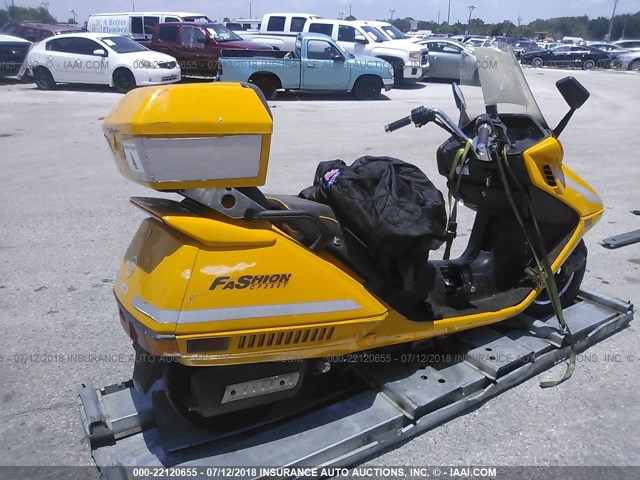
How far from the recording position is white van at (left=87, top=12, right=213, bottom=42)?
1956 cm

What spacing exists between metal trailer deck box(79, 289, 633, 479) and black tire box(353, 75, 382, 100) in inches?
484

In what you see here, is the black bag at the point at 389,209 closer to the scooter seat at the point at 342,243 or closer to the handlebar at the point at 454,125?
the scooter seat at the point at 342,243

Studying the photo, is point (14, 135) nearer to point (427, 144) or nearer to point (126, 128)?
point (427, 144)

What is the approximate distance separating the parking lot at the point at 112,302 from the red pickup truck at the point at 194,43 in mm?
7134

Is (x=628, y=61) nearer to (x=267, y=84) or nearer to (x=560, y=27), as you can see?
(x=267, y=84)

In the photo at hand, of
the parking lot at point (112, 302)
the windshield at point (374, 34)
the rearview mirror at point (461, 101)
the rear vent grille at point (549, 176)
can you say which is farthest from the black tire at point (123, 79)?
the rear vent grille at point (549, 176)

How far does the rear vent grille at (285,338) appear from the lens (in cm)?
212

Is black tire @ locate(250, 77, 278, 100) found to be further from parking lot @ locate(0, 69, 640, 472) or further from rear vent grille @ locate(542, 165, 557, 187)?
rear vent grille @ locate(542, 165, 557, 187)

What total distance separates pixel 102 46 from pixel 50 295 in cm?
1305

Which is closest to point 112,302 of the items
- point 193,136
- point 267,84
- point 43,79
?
point 193,136

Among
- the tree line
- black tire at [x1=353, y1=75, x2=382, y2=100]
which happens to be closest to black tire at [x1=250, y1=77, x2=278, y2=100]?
black tire at [x1=353, y1=75, x2=382, y2=100]

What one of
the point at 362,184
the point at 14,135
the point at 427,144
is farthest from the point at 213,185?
the point at 14,135

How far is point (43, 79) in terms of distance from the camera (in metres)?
15.8

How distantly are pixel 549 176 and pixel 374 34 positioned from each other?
680 inches
